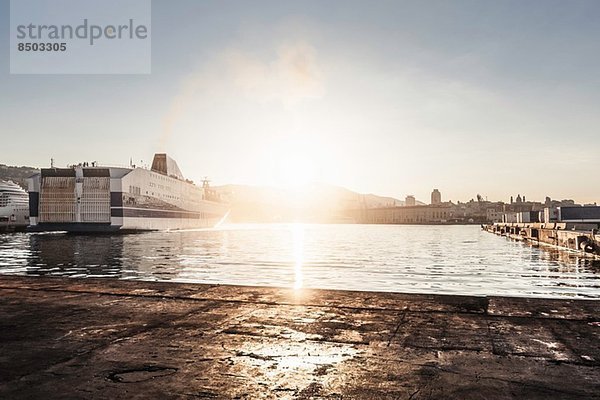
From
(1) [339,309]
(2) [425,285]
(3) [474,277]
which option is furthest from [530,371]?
(3) [474,277]

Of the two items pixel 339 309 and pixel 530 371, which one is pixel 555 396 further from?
pixel 339 309

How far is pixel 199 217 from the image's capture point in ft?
456

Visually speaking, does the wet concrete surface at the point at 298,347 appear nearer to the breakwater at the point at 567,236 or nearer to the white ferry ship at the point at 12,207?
the breakwater at the point at 567,236

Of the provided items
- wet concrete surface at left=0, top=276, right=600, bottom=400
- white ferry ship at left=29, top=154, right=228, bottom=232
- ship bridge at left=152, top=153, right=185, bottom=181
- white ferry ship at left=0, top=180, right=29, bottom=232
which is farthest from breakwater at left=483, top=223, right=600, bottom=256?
white ferry ship at left=0, top=180, right=29, bottom=232

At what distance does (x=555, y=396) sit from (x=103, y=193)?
92.0 m

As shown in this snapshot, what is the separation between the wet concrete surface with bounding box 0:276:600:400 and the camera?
142 inches

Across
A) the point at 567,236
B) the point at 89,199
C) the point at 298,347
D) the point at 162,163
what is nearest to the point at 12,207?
the point at 162,163

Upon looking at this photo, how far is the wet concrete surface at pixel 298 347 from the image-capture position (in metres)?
3.62

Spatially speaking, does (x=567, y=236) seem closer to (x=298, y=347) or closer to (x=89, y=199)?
(x=298, y=347)

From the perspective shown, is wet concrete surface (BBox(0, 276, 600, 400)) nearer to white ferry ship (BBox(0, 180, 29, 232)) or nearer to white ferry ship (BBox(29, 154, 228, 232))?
white ferry ship (BBox(29, 154, 228, 232))

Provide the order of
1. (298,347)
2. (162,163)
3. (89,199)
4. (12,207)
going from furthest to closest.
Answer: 1. (162,163)
2. (12,207)
3. (89,199)
4. (298,347)

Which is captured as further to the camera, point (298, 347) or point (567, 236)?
point (567, 236)

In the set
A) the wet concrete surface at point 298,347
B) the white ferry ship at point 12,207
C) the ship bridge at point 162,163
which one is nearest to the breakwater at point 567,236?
the wet concrete surface at point 298,347

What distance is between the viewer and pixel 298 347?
15.6ft
